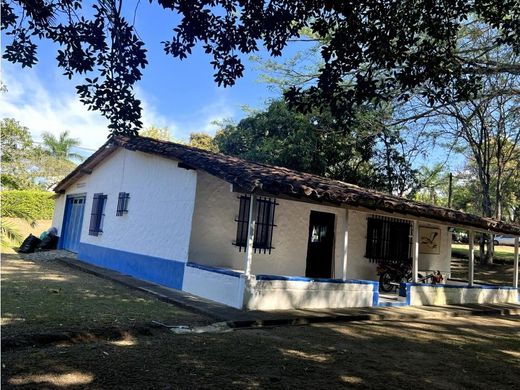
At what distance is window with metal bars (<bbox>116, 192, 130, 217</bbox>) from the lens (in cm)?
1296

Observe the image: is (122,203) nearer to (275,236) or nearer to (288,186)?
(275,236)

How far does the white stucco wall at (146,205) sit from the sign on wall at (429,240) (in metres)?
8.02

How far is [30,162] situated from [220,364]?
106 feet

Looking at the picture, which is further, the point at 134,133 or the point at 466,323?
the point at 466,323

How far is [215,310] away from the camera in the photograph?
25.7 ft

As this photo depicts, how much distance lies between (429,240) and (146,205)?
8.95 m

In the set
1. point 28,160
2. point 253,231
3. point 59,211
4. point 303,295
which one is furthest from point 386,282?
point 28,160

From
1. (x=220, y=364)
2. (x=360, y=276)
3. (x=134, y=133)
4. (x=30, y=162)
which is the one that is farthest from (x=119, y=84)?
(x=30, y=162)

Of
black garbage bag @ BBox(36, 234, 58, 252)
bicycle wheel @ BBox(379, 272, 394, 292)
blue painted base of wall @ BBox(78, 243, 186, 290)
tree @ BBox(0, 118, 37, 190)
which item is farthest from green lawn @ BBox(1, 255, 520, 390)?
tree @ BBox(0, 118, 37, 190)

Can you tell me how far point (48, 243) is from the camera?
17875 mm

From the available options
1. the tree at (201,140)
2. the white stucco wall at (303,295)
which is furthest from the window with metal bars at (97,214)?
the tree at (201,140)

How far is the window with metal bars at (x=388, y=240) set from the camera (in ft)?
43.2

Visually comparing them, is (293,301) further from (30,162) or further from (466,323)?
(30,162)

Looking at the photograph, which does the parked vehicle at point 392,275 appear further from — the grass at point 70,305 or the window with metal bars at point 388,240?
the grass at point 70,305
